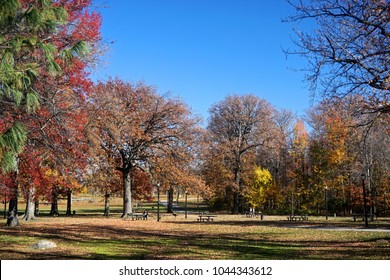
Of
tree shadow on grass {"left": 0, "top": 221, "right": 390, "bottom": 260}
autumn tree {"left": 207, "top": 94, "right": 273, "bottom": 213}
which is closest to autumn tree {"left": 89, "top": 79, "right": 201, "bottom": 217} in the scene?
autumn tree {"left": 207, "top": 94, "right": 273, "bottom": 213}

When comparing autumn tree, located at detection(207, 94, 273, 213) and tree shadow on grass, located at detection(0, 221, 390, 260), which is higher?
autumn tree, located at detection(207, 94, 273, 213)

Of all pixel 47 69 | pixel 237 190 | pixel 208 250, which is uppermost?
pixel 47 69

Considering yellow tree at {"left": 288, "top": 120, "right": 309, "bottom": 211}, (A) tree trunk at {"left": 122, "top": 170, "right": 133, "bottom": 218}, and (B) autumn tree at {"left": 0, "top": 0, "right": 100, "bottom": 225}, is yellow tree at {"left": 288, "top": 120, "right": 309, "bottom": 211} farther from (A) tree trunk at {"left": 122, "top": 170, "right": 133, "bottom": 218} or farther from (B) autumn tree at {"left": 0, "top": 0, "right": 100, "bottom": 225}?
(B) autumn tree at {"left": 0, "top": 0, "right": 100, "bottom": 225}

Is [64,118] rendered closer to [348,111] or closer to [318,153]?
[348,111]

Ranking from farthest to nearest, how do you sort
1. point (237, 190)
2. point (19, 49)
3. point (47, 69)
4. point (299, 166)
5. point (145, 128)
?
point (299, 166) < point (237, 190) < point (145, 128) < point (47, 69) < point (19, 49)

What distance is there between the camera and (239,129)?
49281mm

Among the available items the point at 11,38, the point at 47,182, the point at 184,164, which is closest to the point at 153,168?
the point at 184,164

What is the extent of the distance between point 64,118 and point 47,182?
1107 cm

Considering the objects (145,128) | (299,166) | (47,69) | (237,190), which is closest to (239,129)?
(237,190)

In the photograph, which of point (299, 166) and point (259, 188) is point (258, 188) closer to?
point (259, 188)

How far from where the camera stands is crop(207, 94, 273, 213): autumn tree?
48.3 m

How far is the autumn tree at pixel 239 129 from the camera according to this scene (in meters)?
48.3

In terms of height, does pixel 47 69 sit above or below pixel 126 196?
above

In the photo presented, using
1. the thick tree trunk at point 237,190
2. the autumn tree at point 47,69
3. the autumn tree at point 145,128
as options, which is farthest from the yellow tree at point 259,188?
the autumn tree at point 47,69
